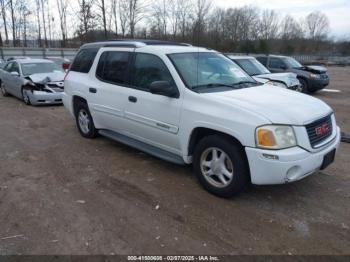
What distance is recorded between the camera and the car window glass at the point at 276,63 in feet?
47.7

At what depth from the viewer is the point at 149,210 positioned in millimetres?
3740

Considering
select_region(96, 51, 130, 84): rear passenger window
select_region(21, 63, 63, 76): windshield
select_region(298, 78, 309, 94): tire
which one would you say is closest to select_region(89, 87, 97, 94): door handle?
select_region(96, 51, 130, 84): rear passenger window

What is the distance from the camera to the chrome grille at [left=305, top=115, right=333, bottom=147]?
3.62 metres

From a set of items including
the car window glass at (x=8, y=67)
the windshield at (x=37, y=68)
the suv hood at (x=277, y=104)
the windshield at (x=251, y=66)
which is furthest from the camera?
the car window glass at (x=8, y=67)

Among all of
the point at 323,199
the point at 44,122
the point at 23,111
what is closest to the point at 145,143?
the point at 323,199

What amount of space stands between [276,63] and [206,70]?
36.6ft

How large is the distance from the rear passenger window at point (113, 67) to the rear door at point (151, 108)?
24 cm

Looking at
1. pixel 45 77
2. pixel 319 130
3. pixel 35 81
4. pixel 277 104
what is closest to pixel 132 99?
pixel 277 104

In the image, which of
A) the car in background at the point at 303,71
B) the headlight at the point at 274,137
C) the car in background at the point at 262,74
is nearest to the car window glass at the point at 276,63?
the car in background at the point at 303,71

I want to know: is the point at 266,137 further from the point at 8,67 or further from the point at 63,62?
the point at 63,62

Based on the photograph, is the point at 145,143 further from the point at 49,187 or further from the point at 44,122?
the point at 44,122

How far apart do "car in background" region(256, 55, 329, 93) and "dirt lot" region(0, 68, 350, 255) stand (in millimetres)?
9200

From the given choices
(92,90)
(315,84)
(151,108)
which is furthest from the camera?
(315,84)

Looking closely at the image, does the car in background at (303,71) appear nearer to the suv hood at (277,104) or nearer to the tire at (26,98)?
the tire at (26,98)
